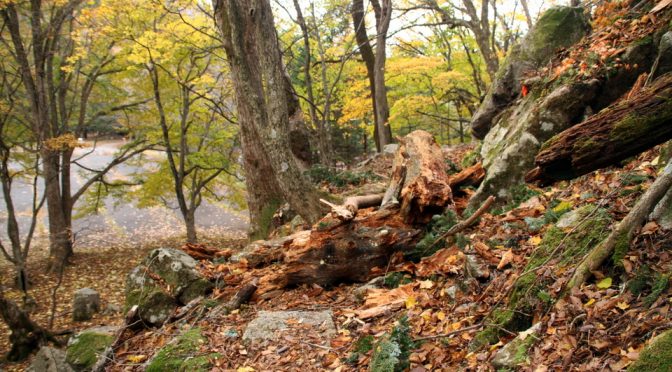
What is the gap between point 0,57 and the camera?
1290 cm

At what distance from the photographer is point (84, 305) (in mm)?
10750

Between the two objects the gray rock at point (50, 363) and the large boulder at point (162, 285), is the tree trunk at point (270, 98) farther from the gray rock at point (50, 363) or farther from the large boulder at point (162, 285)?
the gray rock at point (50, 363)

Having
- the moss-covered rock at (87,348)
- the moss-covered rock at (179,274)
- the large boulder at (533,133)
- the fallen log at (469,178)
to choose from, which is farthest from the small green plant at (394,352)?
the moss-covered rock at (87,348)

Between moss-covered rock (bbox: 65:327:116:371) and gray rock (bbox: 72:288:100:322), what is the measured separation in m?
5.13

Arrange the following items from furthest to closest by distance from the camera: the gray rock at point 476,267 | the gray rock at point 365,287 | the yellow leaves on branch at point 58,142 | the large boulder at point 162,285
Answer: the yellow leaves on branch at point 58,142
the large boulder at point 162,285
the gray rock at point 365,287
the gray rock at point 476,267

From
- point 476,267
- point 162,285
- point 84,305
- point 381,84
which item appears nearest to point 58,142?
point 84,305

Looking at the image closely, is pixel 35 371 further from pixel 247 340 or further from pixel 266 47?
pixel 266 47

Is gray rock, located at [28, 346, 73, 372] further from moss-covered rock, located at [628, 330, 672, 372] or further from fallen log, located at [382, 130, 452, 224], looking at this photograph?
moss-covered rock, located at [628, 330, 672, 372]

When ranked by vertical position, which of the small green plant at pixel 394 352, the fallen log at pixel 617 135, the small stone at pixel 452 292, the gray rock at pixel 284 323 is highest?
the fallen log at pixel 617 135

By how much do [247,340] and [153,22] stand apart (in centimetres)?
1213

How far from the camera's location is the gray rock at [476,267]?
387 cm

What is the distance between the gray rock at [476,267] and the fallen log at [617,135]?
1.15 metres

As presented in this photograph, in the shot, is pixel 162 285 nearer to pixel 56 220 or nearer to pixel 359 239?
→ pixel 359 239

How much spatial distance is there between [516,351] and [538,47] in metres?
6.36
